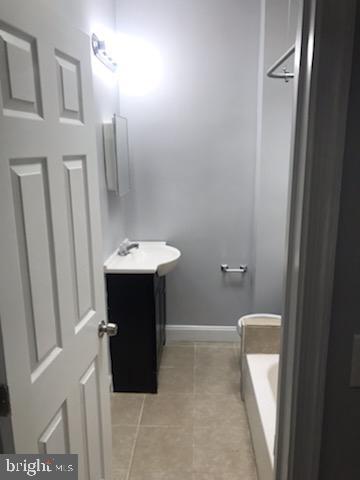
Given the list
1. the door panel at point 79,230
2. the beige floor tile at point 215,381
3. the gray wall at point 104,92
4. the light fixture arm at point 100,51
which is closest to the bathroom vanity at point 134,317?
the gray wall at point 104,92

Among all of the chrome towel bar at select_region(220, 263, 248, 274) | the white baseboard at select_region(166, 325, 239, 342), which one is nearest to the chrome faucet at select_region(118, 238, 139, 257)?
the chrome towel bar at select_region(220, 263, 248, 274)

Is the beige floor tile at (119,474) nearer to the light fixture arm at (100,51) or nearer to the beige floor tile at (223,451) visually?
the beige floor tile at (223,451)

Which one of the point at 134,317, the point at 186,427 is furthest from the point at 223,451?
the point at 134,317

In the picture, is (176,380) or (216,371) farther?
(216,371)

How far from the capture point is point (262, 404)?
204 centimetres

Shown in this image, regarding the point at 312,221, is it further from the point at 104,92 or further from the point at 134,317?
the point at 104,92

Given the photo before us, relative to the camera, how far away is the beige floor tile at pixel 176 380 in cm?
278

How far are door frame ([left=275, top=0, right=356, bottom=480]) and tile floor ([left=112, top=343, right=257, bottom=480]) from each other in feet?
4.18

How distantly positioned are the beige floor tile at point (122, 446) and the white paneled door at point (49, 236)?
600 millimetres

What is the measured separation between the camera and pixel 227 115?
308 cm

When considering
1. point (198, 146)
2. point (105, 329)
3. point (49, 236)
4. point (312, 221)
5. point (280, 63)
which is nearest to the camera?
point (312, 221)

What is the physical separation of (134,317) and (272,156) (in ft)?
5.03

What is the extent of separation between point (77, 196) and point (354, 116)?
89 cm

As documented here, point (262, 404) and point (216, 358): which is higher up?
point (262, 404)
